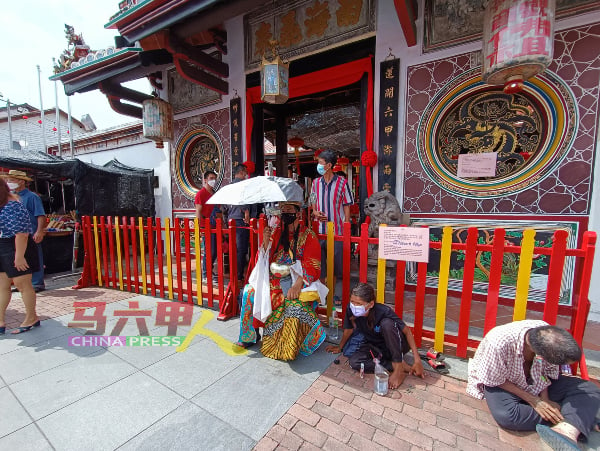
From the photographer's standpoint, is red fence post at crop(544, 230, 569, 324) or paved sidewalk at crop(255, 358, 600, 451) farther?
red fence post at crop(544, 230, 569, 324)

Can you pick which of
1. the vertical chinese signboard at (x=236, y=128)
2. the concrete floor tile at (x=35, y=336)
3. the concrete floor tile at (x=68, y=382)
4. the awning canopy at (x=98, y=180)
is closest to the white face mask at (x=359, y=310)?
the concrete floor tile at (x=68, y=382)

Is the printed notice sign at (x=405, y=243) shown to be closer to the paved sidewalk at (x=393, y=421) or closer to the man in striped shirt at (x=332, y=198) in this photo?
the paved sidewalk at (x=393, y=421)

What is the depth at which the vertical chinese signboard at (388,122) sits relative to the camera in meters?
4.37

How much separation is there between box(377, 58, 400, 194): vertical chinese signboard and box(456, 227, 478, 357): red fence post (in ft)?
7.12

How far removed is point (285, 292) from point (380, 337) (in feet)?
3.23

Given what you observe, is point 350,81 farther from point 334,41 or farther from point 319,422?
point 319,422

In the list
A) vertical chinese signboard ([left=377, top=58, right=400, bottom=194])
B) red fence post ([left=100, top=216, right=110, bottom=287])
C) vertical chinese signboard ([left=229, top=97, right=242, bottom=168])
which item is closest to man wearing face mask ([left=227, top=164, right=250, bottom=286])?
vertical chinese signboard ([left=229, top=97, right=242, bottom=168])

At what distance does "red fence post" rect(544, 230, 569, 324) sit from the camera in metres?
2.13

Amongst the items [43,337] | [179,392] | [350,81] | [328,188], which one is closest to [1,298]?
[43,337]

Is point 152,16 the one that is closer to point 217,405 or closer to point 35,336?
point 35,336

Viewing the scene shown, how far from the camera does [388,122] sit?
175 inches

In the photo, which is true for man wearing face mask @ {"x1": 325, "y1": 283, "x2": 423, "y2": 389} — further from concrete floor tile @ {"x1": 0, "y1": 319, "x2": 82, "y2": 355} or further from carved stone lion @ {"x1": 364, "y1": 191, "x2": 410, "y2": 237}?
concrete floor tile @ {"x1": 0, "y1": 319, "x2": 82, "y2": 355}

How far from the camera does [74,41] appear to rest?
6.23 m

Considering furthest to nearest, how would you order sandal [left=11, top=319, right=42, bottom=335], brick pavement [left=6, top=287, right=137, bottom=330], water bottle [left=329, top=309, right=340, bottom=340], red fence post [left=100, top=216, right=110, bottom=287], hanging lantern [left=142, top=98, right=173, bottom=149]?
hanging lantern [left=142, top=98, right=173, bottom=149] → red fence post [left=100, top=216, right=110, bottom=287] → brick pavement [left=6, top=287, right=137, bottom=330] → sandal [left=11, top=319, right=42, bottom=335] → water bottle [left=329, top=309, right=340, bottom=340]
